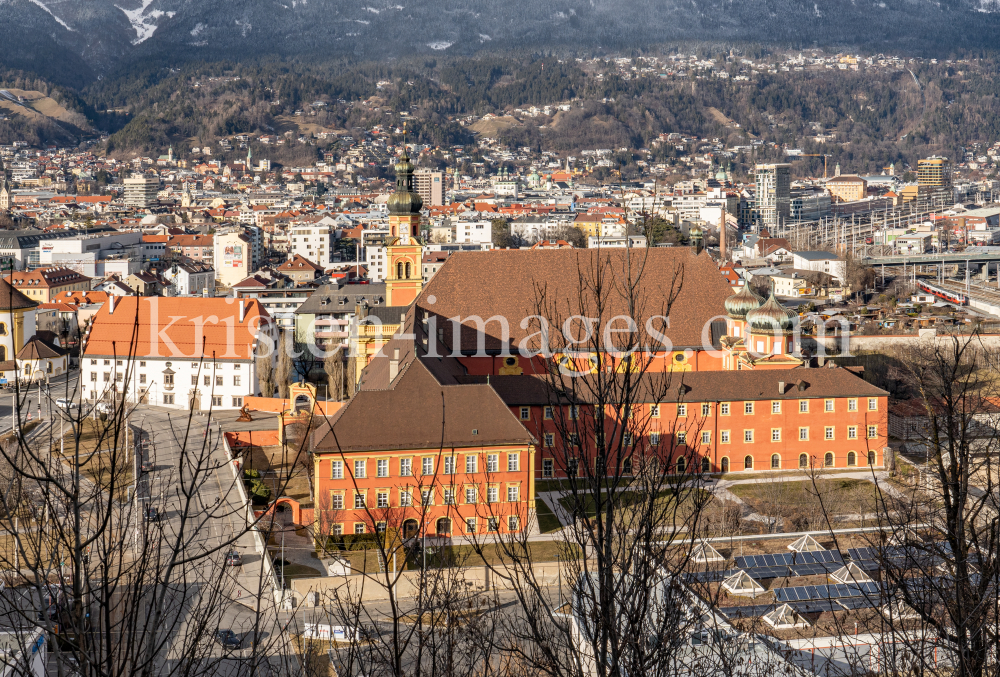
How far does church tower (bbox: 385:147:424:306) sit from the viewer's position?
103ft

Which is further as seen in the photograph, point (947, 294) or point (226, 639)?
point (947, 294)

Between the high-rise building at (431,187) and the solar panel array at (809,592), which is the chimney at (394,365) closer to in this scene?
the solar panel array at (809,592)

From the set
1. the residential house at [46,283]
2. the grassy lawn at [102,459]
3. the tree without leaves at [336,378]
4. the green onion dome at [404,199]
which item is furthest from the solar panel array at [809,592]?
the residential house at [46,283]

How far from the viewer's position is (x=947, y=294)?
204ft

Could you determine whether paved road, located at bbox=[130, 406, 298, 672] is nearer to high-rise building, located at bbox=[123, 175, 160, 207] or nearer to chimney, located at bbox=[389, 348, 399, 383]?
chimney, located at bbox=[389, 348, 399, 383]

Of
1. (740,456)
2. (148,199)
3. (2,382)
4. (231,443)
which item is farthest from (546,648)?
(148,199)

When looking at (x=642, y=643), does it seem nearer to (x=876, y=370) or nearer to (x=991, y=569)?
(x=991, y=569)

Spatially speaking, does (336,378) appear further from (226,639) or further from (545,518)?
→ (226,639)

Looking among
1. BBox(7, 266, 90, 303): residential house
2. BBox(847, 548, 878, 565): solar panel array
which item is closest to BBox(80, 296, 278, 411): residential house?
BBox(7, 266, 90, 303): residential house

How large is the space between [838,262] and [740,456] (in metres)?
44.9

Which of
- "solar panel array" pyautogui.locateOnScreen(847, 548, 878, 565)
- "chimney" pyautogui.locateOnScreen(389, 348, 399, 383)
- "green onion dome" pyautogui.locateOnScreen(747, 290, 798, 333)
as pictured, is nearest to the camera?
"solar panel array" pyautogui.locateOnScreen(847, 548, 878, 565)

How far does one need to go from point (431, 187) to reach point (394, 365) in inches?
4533

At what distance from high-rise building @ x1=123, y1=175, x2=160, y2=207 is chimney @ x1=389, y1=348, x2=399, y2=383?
11124cm

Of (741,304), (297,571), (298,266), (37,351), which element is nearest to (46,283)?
(298,266)
